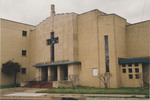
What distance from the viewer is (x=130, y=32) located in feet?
81.1

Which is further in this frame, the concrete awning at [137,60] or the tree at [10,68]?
the tree at [10,68]

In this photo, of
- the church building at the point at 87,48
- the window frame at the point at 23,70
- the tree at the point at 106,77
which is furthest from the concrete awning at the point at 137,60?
the window frame at the point at 23,70

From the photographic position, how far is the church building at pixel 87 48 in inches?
865

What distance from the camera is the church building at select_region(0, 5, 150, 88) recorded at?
21969 millimetres

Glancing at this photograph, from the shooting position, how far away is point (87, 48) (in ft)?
80.7

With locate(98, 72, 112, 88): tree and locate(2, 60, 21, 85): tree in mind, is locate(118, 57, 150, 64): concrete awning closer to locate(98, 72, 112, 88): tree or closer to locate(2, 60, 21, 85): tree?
locate(98, 72, 112, 88): tree

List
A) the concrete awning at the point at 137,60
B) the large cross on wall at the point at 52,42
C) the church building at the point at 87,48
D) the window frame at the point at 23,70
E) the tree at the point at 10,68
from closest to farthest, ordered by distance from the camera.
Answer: the concrete awning at the point at 137,60, the church building at the point at 87,48, the large cross on wall at the point at 52,42, the tree at the point at 10,68, the window frame at the point at 23,70

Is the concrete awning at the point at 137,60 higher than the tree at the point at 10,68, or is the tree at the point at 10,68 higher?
the concrete awning at the point at 137,60

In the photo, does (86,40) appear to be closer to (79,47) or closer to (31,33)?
(79,47)

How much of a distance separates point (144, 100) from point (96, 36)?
12.6m

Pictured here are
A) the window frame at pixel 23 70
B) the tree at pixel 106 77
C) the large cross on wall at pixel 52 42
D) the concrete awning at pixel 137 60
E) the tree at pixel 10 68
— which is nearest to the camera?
the concrete awning at pixel 137 60

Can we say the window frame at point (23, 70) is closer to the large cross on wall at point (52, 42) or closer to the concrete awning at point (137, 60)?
the large cross on wall at point (52, 42)

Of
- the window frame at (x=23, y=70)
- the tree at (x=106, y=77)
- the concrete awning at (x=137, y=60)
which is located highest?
the concrete awning at (x=137, y=60)

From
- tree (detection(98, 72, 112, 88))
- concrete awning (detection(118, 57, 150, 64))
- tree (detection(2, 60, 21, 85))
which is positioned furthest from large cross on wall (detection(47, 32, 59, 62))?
concrete awning (detection(118, 57, 150, 64))
